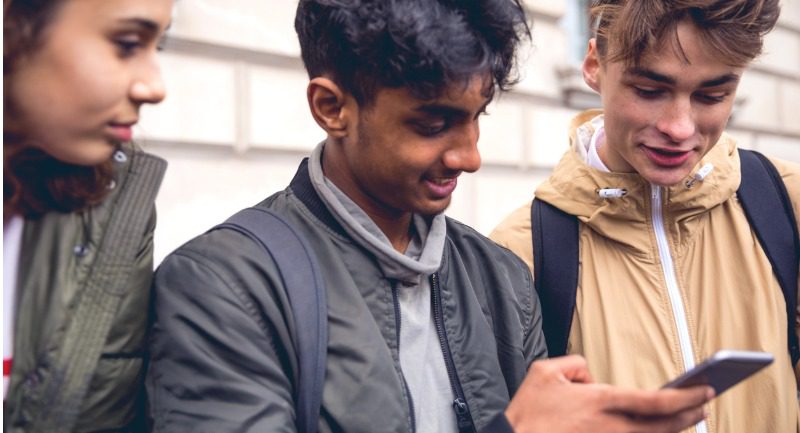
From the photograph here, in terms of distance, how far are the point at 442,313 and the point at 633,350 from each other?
2.50 feet

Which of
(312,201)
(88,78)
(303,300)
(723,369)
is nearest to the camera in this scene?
(88,78)

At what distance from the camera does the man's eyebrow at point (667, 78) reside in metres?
2.64

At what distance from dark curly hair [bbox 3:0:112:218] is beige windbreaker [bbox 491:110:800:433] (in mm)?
1380

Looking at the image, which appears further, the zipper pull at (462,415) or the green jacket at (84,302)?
the zipper pull at (462,415)

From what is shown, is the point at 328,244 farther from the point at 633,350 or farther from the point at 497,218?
the point at 497,218

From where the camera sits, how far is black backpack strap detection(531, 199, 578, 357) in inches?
103

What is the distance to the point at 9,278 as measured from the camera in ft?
5.06

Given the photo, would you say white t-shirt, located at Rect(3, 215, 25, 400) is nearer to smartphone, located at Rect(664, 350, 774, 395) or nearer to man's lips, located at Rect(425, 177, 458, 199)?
man's lips, located at Rect(425, 177, 458, 199)

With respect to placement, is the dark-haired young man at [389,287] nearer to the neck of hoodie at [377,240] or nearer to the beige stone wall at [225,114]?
the neck of hoodie at [377,240]

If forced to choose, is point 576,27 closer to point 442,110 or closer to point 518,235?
point 518,235

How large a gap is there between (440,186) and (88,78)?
33.2 inches

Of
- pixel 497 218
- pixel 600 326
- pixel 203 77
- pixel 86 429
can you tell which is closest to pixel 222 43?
pixel 203 77

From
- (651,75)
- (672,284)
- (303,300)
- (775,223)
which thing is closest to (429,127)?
(303,300)

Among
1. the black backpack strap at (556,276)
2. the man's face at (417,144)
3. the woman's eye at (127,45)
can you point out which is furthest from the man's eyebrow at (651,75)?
the woman's eye at (127,45)
